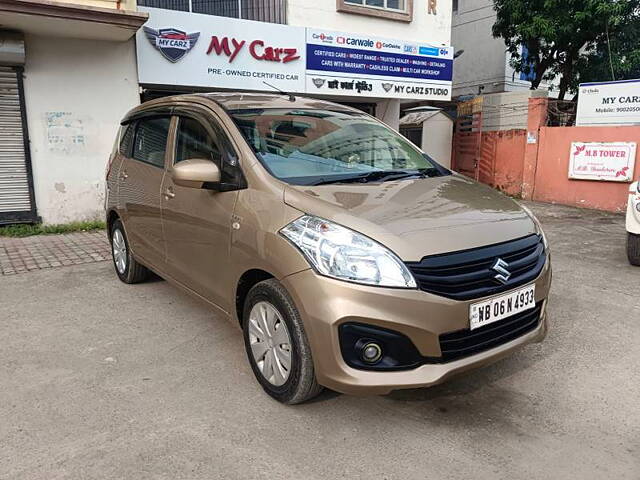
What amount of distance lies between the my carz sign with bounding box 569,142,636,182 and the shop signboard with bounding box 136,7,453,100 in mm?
3045

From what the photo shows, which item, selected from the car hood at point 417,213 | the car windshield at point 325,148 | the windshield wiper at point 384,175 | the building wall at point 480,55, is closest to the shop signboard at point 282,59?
the car windshield at point 325,148

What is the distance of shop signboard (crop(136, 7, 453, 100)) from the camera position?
27.7ft

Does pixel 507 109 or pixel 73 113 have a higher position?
pixel 507 109

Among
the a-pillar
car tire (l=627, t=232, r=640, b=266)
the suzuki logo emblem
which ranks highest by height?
the a-pillar

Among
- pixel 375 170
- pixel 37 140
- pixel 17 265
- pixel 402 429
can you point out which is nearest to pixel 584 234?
pixel 375 170

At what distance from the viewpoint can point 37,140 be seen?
319 inches

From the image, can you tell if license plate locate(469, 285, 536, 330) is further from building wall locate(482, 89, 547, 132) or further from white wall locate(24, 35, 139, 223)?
building wall locate(482, 89, 547, 132)

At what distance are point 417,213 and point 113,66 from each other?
723 centimetres

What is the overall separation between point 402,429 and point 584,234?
21.5 ft

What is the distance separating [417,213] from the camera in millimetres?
2787

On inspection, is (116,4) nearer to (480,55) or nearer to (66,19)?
(66,19)

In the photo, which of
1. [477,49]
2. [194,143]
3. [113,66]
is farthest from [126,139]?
[477,49]

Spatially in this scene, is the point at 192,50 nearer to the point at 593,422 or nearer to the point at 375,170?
the point at 375,170

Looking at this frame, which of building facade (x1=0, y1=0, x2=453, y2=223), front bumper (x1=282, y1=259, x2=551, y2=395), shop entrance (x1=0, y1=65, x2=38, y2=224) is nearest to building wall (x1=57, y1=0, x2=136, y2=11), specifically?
building facade (x1=0, y1=0, x2=453, y2=223)
